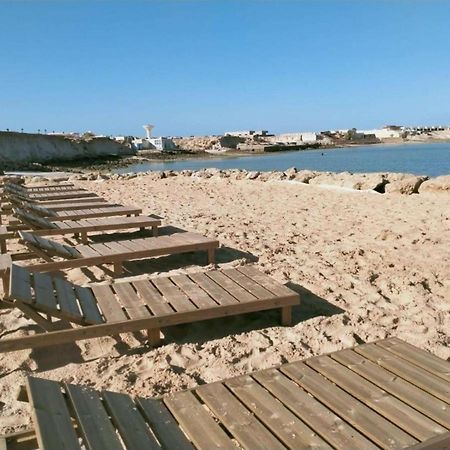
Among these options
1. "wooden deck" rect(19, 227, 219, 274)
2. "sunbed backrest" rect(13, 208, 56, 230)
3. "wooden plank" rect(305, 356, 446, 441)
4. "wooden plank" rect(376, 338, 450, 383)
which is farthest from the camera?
"sunbed backrest" rect(13, 208, 56, 230)

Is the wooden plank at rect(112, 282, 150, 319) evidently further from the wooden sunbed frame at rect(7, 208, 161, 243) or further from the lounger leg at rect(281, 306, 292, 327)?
the wooden sunbed frame at rect(7, 208, 161, 243)

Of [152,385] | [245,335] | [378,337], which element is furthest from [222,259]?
[152,385]

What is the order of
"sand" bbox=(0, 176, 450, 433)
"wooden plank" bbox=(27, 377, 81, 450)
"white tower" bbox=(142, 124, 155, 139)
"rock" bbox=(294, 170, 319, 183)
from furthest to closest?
"white tower" bbox=(142, 124, 155, 139) → "rock" bbox=(294, 170, 319, 183) → "sand" bbox=(0, 176, 450, 433) → "wooden plank" bbox=(27, 377, 81, 450)

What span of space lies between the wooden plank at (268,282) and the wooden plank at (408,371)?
1130 millimetres

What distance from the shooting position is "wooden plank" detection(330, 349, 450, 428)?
7.63 feet

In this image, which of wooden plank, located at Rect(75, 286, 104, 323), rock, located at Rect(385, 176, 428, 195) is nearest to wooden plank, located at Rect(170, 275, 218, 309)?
wooden plank, located at Rect(75, 286, 104, 323)

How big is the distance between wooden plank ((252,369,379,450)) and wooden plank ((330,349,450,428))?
15.7 inches

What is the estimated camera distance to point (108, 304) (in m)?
3.97

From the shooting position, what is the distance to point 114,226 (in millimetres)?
7047

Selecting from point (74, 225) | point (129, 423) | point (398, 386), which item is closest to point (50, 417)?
point (129, 423)

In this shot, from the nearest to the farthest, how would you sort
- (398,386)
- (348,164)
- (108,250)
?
(398,386) → (108,250) → (348,164)

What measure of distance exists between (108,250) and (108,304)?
5.89ft

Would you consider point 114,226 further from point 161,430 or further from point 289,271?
point 161,430

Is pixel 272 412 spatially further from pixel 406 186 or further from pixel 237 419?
pixel 406 186
